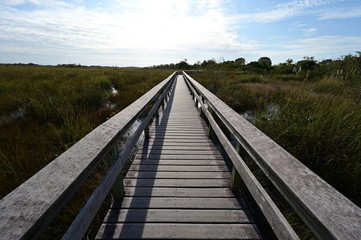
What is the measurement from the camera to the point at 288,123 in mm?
3547

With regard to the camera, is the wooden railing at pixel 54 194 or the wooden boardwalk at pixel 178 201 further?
the wooden boardwalk at pixel 178 201

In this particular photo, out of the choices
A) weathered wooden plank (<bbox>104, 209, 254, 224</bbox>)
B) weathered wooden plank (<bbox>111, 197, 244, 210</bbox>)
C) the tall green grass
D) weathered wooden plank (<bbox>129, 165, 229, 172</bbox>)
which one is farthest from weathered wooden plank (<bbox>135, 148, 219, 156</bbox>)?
the tall green grass

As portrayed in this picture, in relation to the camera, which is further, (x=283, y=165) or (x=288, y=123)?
(x=288, y=123)

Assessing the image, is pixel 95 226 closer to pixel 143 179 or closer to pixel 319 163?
pixel 143 179

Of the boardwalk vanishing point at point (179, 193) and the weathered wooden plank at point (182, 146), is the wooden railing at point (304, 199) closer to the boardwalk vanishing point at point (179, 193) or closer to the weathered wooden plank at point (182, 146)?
the boardwalk vanishing point at point (179, 193)

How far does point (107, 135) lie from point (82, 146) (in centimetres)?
24

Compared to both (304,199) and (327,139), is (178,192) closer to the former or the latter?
(304,199)

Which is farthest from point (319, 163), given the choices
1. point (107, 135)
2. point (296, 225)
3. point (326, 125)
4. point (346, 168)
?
point (107, 135)

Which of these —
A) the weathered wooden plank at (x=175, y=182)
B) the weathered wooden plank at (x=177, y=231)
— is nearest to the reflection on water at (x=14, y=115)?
the weathered wooden plank at (x=175, y=182)

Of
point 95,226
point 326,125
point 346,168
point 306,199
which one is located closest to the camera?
point 306,199

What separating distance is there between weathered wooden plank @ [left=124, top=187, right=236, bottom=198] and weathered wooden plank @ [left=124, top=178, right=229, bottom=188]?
73 mm

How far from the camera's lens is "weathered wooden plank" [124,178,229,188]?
226 centimetres

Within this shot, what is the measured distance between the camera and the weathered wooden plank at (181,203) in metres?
1.90

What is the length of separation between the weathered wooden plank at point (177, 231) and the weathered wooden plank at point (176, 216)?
0.06 meters
